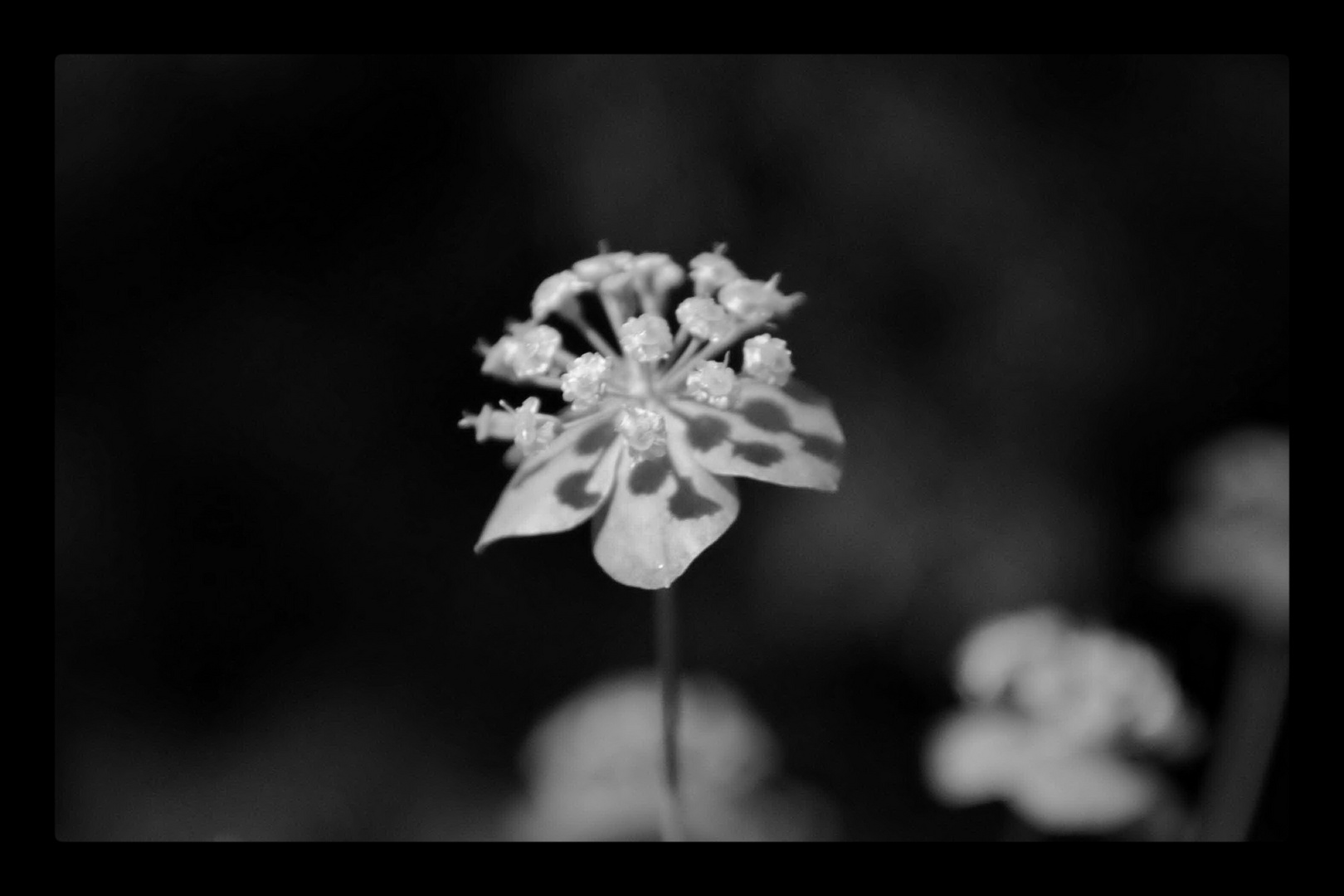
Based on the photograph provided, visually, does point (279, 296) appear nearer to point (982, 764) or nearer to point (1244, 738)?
point (982, 764)

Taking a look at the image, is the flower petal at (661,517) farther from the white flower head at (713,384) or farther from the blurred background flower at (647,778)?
the blurred background flower at (647,778)

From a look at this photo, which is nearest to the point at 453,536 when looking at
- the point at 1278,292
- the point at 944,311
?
the point at 944,311

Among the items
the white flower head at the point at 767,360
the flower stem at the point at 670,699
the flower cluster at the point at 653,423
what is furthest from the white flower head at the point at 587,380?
the flower stem at the point at 670,699

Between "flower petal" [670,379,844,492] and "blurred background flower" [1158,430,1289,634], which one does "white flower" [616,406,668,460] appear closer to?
"flower petal" [670,379,844,492]

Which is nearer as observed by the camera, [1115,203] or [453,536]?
[1115,203]

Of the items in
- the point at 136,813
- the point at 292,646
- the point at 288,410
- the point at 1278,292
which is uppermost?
the point at 1278,292

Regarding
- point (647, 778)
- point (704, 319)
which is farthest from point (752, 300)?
point (647, 778)
